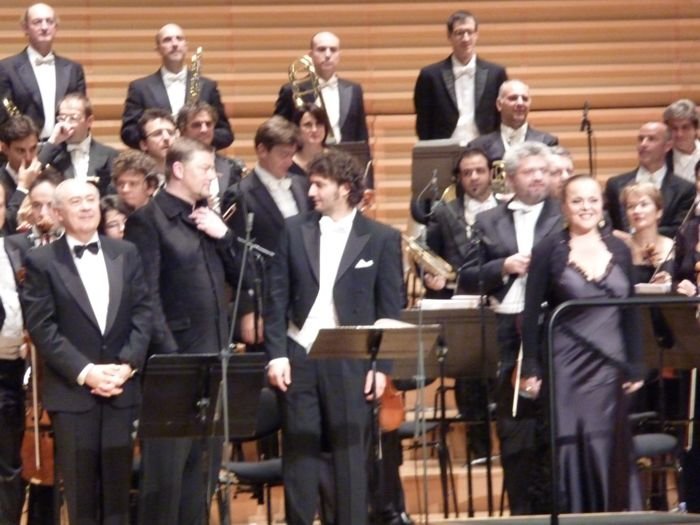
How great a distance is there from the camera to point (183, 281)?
18.7 feet

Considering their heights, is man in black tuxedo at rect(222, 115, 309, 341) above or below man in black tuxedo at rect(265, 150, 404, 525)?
above

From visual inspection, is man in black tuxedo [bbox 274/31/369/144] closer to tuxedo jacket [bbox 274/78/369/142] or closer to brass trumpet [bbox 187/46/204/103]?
tuxedo jacket [bbox 274/78/369/142]

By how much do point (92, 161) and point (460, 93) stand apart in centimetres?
209

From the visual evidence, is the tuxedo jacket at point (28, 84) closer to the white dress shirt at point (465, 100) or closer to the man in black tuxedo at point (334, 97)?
the man in black tuxedo at point (334, 97)

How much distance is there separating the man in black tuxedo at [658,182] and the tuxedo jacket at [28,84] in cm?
269

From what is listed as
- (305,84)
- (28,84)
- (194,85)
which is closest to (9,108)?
(28,84)

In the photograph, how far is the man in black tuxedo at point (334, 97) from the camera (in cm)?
791

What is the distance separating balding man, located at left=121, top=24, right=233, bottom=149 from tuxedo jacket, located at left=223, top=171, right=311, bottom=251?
3.72ft

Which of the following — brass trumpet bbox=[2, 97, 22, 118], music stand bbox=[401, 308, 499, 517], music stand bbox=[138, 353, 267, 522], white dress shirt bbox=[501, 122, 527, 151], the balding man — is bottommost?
music stand bbox=[138, 353, 267, 522]

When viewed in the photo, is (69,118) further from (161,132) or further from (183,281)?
(183,281)

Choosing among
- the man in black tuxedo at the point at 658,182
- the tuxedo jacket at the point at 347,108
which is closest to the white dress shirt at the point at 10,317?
the tuxedo jacket at the point at 347,108

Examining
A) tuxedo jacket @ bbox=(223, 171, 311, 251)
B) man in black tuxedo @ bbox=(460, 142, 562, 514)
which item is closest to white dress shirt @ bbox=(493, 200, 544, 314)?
man in black tuxedo @ bbox=(460, 142, 562, 514)

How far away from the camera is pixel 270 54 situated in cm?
949

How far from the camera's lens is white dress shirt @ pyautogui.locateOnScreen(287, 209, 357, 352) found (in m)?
5.71
